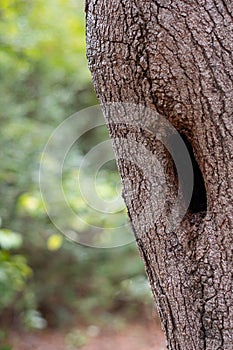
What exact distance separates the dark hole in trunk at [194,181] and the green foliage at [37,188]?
285 centimetres

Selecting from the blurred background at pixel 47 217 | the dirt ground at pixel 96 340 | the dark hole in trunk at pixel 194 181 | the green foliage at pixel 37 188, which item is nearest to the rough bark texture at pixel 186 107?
the dark hole in trunk at pixel 194 181

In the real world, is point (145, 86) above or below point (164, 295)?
above

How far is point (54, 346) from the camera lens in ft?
19.7

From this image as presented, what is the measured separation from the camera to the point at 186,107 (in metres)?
1.47

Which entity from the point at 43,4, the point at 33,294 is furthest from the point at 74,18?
the point at 33,294

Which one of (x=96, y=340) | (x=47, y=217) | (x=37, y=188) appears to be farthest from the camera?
(x=96, y=340)

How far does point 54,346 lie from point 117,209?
2293 millimetres

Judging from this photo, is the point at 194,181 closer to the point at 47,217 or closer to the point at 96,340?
the point at 47,217

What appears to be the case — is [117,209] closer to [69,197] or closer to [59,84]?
[69,197]

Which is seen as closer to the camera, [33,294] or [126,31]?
[126,31]

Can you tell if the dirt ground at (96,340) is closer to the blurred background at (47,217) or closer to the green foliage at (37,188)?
the blurred background at (47,217)

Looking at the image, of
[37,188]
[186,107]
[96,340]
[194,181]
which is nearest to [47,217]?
[37,188]

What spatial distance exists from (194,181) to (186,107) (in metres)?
0.22

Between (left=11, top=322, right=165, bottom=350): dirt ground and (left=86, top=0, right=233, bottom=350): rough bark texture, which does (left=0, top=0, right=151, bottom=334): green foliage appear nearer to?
(left=11, top=322, right=165, bottom=350): dirt ground
